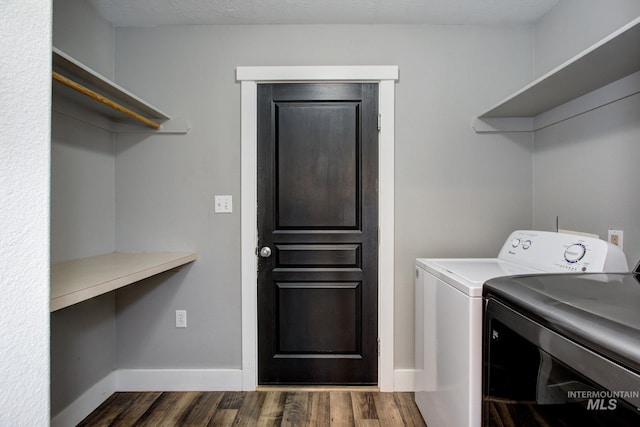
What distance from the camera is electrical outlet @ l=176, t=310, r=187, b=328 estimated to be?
199cm

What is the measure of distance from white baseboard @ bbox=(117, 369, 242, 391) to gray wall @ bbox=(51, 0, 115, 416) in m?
0.13

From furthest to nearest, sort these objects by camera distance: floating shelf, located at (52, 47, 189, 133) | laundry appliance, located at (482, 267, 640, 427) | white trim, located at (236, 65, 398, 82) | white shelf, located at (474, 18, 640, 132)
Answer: white trim, located at (236, 65, 398, 82) → floating shelf, located at (52, 47, 189, 133) → white shelf, located at (474, 18, 640, 132) → laundry appliance, located at (482, 267, 640, 427)

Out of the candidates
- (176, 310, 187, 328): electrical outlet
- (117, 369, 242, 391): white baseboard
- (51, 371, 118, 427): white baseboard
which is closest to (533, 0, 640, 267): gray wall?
(117, 369, 242, 391): white baseboard

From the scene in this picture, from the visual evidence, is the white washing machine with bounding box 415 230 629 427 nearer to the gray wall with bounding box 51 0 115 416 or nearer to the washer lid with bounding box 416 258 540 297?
the washer lid with bounding box 416 258 540 297

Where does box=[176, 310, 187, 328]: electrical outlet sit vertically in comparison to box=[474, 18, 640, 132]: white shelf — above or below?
below

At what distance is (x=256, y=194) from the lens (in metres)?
1.98

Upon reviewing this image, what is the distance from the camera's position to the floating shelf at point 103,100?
1.29 metres

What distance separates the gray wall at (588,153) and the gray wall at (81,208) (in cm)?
267

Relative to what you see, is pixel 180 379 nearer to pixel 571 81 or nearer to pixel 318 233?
pixel 318 233

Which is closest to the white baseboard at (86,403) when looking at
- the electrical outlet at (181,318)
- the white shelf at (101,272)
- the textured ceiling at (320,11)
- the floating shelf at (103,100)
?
the electrical outlet at (181,318)

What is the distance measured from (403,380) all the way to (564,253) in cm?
121

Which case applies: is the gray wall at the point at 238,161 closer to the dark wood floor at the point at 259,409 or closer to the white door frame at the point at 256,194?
the white door frame at the point at 256,194

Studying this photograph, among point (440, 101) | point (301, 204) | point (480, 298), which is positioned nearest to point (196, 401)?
point (301, 204)

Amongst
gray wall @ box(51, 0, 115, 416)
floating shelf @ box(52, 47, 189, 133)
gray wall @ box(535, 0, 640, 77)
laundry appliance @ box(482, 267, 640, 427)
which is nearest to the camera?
laundry appliance @ box(482, 267, 640, 427)
